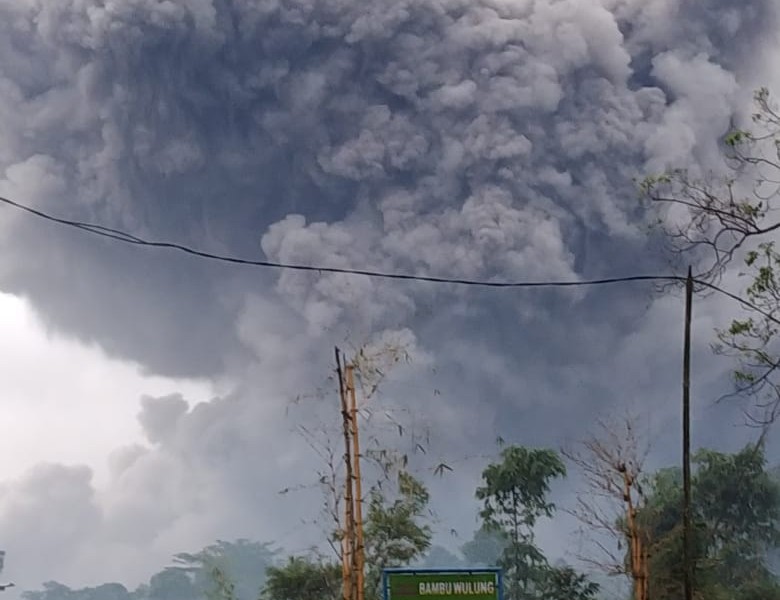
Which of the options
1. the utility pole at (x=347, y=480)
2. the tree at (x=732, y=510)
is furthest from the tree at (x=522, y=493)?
the utility pole at (x=347, y=480)

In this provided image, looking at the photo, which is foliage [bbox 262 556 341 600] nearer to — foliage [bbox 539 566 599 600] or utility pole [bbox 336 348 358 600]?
foliage [bbox 539 566 599 600]

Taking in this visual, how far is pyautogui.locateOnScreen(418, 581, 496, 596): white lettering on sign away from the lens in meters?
16.5

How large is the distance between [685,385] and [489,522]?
3187 centimetres

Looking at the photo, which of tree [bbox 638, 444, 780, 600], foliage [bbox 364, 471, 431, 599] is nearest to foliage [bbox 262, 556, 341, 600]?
foliage [bbox 364, 471, 431, 599]

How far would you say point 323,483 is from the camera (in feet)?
68.2

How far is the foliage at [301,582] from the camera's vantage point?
36.8 m

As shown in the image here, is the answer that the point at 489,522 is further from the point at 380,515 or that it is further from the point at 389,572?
the point at 389,572

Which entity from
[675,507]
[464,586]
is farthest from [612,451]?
[675,507]

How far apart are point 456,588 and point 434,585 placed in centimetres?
38

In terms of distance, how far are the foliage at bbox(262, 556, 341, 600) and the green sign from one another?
20.5 meters

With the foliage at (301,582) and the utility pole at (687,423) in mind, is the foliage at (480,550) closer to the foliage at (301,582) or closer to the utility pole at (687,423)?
the foliage at (301,582)

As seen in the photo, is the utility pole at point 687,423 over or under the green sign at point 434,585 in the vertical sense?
over

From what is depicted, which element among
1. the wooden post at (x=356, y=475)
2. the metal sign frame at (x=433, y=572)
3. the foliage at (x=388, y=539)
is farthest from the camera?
the foliage at (x=388, y=539)

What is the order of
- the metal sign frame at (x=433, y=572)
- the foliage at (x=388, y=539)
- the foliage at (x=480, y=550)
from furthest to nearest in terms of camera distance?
the foliage at (x=480, y=550), the foliage at (x=388, y=539), the metal sign frame at (x=433, y=572)
